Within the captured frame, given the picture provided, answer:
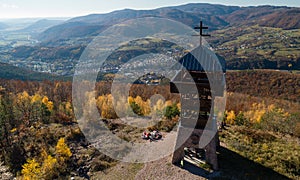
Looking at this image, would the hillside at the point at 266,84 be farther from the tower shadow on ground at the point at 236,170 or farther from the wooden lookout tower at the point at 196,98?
the wooden lookout tower at the point at 196,98

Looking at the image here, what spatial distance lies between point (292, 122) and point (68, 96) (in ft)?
144

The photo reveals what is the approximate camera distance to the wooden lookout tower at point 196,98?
523 inches

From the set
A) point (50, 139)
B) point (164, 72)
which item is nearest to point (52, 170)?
point (50, 139)

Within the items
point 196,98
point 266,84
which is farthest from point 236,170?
point 266,84

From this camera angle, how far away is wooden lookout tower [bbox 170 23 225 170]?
13289 millimetres

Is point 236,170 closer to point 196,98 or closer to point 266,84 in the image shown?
point 196,98

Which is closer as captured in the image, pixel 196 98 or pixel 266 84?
pixel 196 98

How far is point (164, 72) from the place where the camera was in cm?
8238

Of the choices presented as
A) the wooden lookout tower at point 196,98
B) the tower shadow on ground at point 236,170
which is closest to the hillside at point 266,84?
the tower shadow on ground at point 236,170

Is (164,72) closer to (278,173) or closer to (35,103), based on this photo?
(35,103)

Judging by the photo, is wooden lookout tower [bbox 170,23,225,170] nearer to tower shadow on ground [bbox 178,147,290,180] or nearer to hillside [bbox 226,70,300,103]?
tower shadow on ground [bbox 178,147,290,180]

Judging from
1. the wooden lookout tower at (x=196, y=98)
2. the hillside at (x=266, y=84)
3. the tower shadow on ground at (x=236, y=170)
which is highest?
the wooden lookout tower at (x=196, y=98)

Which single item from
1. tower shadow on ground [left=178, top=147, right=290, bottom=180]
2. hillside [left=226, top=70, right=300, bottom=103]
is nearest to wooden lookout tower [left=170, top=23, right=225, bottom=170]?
tower shadow on ground [left=178, top=147, right=290, bottom=180]

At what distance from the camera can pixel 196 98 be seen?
14422 millimetres
